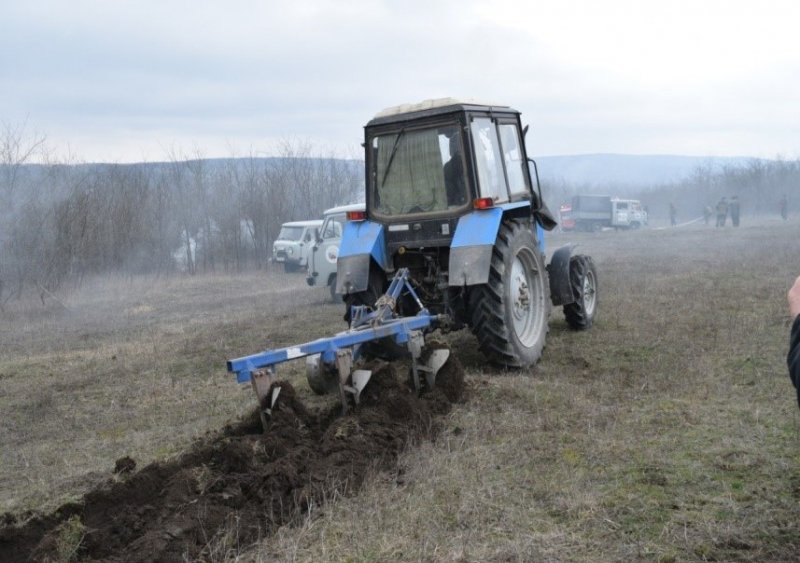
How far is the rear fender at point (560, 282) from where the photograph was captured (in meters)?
8.36

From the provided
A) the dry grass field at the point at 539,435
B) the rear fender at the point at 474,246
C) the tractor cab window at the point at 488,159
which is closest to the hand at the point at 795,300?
the dry grass field at the point at 539,435

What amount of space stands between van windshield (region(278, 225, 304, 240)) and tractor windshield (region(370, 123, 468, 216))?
677 inches

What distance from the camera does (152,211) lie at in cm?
2638

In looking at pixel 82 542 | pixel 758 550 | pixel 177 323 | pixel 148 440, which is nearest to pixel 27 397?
pixel 148 440

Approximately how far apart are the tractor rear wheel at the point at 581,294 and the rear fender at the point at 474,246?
2.08 m

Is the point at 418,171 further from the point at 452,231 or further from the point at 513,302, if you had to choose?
the point at 513,302

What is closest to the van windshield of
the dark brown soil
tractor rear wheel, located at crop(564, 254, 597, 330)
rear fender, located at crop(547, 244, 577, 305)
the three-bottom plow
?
tractor rear wheel, located at crop(564, 254, 597, 330)

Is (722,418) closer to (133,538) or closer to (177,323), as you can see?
(133,538)

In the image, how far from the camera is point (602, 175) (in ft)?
379

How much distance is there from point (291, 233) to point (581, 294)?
1709 centimetres

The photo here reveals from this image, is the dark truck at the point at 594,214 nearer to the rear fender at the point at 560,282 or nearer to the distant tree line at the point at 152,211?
the distant tree line at the point at 152,211

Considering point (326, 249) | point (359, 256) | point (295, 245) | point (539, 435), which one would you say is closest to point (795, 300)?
point (539, 435)

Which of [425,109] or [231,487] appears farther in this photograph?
[425,109]

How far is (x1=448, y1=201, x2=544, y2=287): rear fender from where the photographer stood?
6.70 meters
